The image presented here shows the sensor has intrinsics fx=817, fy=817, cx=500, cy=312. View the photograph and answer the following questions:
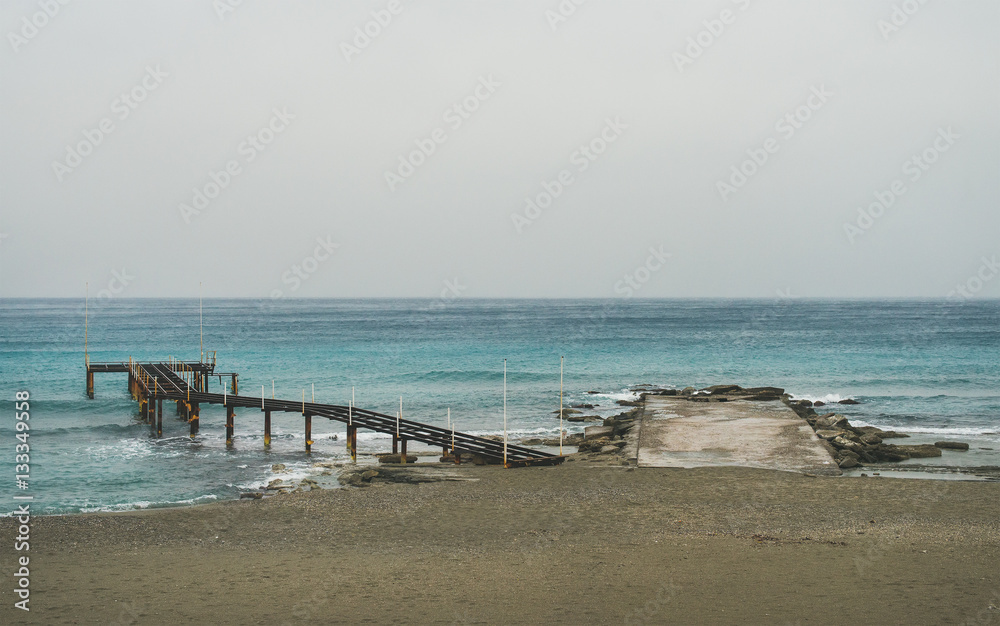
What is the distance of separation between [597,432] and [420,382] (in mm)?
21237

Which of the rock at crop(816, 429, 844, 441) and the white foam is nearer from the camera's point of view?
the rock at crop(816, 429, 844, 441)

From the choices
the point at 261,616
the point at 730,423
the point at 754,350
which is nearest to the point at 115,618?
the point at 261,616

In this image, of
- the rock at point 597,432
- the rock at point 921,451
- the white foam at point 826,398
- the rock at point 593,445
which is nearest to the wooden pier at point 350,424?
the rock at point 593,445

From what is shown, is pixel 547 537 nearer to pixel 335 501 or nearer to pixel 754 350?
pixel 335 501

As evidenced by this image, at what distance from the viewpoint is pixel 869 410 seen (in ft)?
116

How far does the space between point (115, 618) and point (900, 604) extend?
34.0ft

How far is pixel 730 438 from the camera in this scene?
2448 cm

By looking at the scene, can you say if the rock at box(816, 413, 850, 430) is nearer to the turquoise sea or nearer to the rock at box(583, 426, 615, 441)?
the turquoise sea

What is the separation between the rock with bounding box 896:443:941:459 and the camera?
23469 millimetres

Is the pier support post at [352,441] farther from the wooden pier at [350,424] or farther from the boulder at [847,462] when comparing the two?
the boulder at [847,462]

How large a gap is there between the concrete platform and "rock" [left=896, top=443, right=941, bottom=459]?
2.47 metres

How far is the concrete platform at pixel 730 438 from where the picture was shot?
21.3m

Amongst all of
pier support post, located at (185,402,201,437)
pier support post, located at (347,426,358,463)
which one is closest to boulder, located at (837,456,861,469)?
pier support post, located at (347,426,358,463)

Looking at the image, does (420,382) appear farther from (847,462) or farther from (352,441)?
(847,462)
